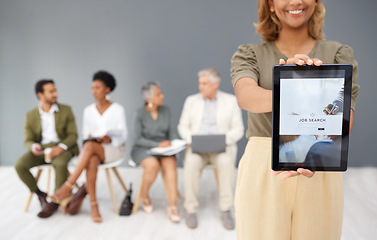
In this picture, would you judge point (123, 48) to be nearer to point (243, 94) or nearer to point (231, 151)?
point (231, 151)

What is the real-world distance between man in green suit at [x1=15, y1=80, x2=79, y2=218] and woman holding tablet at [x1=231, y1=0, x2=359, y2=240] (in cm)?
274

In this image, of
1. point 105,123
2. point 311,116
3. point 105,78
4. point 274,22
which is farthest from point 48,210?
point 311,116

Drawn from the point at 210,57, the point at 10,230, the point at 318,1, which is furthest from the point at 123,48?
the point at 318,1

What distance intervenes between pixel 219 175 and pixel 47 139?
5.98 feet

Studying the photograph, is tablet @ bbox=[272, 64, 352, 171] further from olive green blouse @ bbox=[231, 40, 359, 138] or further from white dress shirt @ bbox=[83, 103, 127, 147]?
white dress shirt @ bbox=[83, 103, 127, 147]

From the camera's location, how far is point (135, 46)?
4953 mm

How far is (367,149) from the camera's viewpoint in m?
4.87

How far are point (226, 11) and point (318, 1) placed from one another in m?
3.84

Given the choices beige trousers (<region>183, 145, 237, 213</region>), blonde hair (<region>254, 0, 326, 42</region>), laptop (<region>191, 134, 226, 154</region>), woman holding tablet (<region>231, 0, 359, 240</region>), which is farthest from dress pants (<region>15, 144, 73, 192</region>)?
blonde hair (<region>254, 0, 326, 42</region>)

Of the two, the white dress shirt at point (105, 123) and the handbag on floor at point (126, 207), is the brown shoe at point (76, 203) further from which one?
the white dress shirt at point (105, 123)

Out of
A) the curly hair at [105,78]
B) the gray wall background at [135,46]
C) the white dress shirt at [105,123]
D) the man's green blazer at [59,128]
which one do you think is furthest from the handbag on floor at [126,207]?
the gray wall background at [135,46]

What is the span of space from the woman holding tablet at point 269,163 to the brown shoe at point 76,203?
2.63 m

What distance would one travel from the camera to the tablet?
887 mm

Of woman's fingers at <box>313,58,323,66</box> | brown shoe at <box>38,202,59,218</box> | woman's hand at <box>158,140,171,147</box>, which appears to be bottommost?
brown shoe at <box>38,202,59,218</box>
